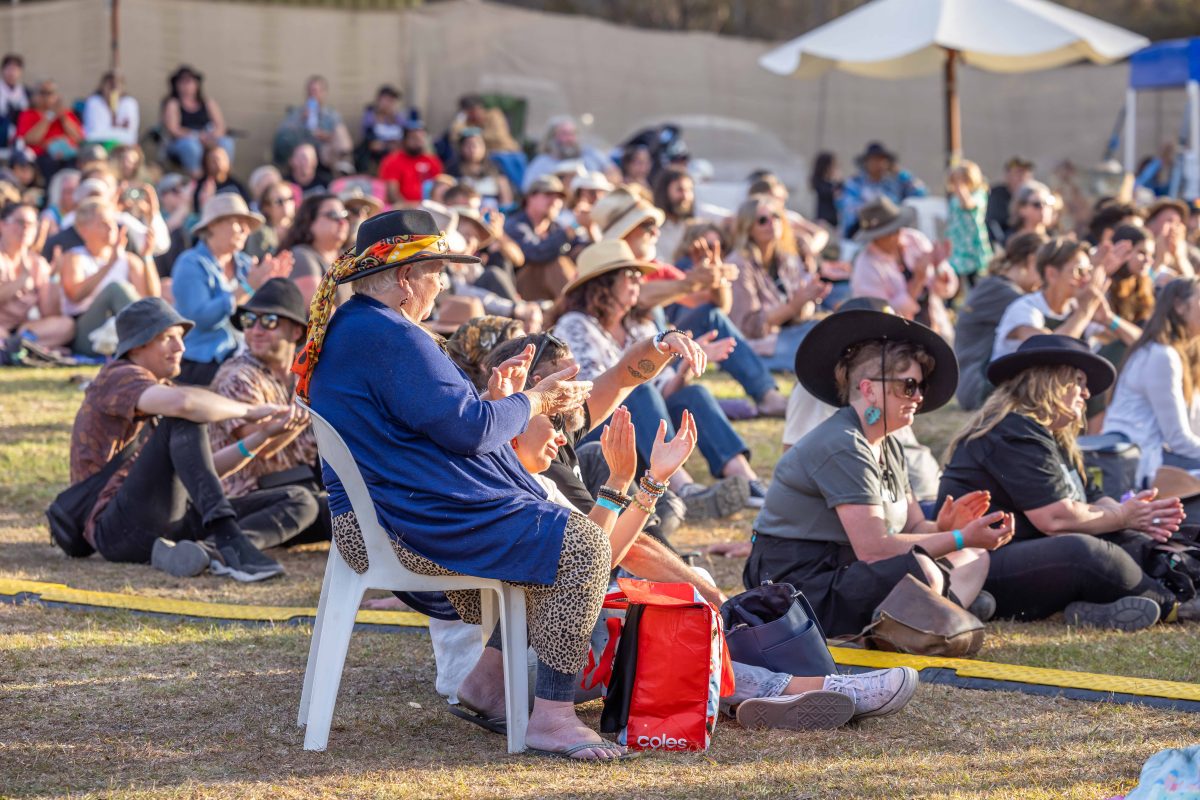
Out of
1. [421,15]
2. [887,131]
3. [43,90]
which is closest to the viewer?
[43,90]

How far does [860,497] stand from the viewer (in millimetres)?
5297

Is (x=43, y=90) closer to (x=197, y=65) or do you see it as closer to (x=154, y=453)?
(x=197, y=65)

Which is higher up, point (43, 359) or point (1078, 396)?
point (1078, 396)

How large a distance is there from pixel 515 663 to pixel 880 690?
1075mm

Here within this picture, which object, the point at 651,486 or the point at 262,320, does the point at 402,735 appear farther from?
the point at 262,320

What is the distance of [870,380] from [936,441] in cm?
410

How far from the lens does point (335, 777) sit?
13.4ft

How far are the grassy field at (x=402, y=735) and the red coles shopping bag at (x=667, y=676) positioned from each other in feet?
0.33

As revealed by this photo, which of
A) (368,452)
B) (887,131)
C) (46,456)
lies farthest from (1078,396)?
(887,131)

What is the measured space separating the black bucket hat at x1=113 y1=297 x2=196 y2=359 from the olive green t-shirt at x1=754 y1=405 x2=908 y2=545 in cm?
270

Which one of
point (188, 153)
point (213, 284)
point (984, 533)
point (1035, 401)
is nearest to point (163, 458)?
point (213, 284)

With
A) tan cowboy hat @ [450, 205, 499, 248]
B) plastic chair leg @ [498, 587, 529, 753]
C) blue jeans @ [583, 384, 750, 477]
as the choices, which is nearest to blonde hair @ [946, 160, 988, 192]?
tan cowboy hat @ [450, 205, 499, 248]

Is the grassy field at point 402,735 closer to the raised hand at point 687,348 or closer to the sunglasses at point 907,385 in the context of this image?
the sunglasses at point 907,385

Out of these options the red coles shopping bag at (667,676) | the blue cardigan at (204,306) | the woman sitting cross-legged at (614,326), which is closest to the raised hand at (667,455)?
the red coles shopping bag at (667,676)
